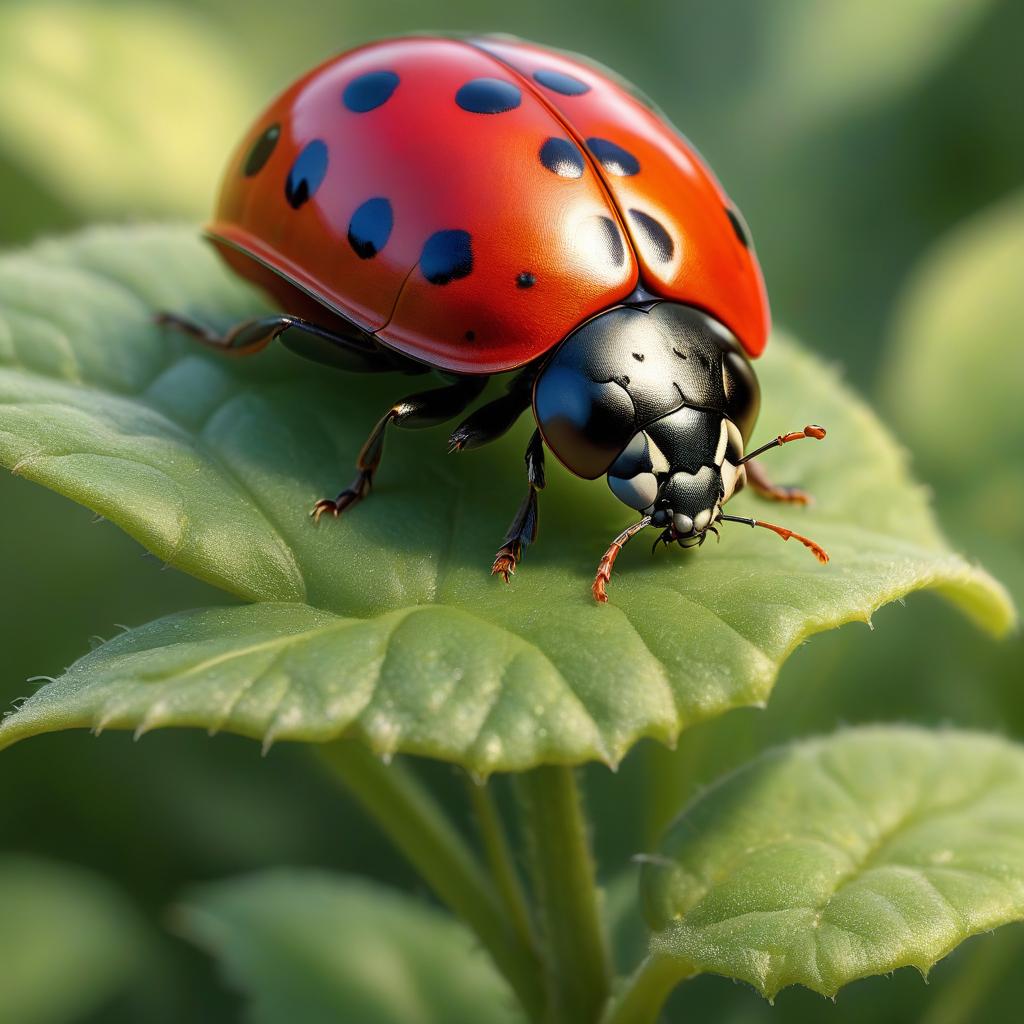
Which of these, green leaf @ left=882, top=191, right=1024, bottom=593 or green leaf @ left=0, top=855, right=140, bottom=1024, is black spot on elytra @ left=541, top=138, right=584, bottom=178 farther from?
green leaf @ left=0, top=855, right=140, bottom=1024

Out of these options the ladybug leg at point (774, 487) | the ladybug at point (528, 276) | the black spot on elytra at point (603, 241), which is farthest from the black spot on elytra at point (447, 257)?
the ladybug leg at point (774, 487)

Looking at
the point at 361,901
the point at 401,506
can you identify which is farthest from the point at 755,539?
the point at 361,901

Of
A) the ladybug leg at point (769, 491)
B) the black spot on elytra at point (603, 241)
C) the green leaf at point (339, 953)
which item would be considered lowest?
the green leaf at point (339, 953)

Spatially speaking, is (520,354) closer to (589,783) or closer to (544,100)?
(544,100)

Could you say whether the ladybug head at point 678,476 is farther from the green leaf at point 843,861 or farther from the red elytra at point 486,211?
the green leaf at point 843,861

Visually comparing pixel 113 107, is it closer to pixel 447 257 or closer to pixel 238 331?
pixel 238 331
